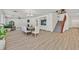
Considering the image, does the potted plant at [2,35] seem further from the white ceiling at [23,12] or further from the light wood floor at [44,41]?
the white ceiling at [23,12]

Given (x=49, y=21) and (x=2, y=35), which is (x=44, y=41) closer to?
(x=49, y=21)

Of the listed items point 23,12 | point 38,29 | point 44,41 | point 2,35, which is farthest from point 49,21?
point 2,35

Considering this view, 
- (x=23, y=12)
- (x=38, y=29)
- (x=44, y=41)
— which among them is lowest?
(x=44, y=41)

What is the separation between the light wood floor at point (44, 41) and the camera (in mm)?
2291

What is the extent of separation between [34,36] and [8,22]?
46 centimetres

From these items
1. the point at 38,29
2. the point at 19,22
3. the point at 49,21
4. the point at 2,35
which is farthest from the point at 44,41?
the point at 2,35

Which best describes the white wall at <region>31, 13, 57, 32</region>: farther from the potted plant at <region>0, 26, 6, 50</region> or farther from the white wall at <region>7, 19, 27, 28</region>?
the potted plant at <region>0, 26, 6, 50</region>

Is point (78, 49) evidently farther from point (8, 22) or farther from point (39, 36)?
point (8, 22)

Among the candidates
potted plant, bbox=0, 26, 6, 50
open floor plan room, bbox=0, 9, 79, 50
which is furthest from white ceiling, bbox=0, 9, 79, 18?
potted plant, bbox=0, 26, 6, 50

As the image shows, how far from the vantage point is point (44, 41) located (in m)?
2.32

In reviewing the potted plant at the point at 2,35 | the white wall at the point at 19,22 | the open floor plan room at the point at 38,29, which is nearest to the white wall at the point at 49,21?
the open floor plan room at the point at 38,29

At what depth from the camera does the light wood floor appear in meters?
2.29

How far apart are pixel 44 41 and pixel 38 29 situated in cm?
21

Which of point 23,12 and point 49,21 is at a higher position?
point 23,12
